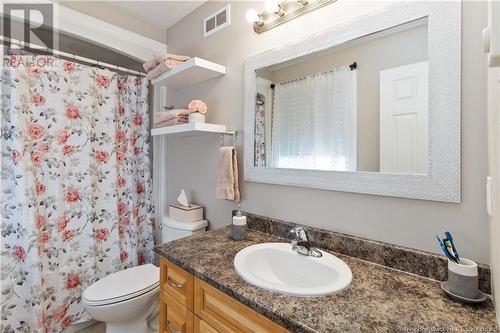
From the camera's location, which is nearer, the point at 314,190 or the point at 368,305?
the point at 368,305

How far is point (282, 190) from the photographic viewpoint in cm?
134

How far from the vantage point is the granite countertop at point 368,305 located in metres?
0.64

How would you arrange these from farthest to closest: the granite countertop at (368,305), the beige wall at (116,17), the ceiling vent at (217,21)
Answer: the beige wall at (116,17), the ceiling vent at (217,21), the granite countertop at (368,305)

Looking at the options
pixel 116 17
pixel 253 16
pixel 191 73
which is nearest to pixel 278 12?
pixel 253 16

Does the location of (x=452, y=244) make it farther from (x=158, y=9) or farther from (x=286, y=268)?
(x=158, y=9)

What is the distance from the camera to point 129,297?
4.70 ft

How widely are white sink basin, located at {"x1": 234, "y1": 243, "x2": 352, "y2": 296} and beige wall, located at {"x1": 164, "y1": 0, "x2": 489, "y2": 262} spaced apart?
0.20 meters

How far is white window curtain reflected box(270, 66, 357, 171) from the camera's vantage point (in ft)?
3.66

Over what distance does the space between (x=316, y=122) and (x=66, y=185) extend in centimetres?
170

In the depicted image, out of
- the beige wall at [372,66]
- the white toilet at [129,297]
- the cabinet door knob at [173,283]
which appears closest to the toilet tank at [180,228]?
the white toilet at [129,297]

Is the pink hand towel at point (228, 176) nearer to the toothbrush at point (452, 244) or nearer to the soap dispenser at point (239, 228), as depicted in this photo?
the soap dispenser at point (239, 228)

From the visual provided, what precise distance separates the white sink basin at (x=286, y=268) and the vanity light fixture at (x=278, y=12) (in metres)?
1.14

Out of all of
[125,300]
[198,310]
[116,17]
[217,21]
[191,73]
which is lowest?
[125,300]

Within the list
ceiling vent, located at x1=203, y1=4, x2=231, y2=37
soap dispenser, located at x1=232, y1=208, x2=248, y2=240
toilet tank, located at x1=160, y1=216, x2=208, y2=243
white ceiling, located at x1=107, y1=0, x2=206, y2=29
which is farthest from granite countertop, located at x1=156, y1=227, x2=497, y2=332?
white ceiling, located at x1=107, y1=0, x2=206, y2=29
